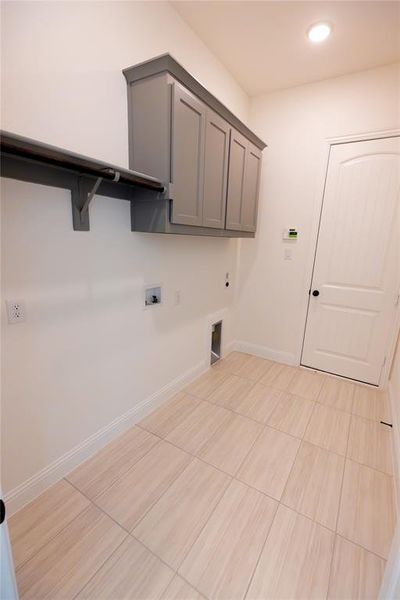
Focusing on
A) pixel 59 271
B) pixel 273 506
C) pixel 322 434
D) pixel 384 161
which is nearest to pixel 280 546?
pixel 273 506

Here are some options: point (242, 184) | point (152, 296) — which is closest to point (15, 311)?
point (152, 296)

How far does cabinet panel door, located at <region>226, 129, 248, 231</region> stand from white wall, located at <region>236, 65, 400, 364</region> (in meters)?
0.67

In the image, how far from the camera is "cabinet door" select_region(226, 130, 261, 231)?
2.21 m

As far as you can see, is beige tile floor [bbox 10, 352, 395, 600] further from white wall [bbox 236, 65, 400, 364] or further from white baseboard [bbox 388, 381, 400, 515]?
white wall [bbox 236, 65, 400, 364]

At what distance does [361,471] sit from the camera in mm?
1713

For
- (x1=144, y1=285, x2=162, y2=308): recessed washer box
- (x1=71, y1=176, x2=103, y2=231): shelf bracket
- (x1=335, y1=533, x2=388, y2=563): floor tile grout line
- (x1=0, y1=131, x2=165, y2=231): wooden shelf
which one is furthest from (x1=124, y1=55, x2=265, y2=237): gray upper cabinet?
(x1=335, y1=533, x2=388, y2=563): floor tile grout line

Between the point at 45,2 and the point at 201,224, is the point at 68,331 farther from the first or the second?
the point at 45,2

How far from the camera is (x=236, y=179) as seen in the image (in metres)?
2.29

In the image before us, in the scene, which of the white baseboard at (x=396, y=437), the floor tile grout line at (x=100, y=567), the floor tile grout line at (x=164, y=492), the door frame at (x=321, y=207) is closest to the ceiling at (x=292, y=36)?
the door frame at (x=321, y=207)

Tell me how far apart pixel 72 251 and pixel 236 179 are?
1.54 meters

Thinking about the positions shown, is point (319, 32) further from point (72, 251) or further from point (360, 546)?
point (360, 546)

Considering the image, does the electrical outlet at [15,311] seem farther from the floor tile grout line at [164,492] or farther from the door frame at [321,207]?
the door frame at [321,207]

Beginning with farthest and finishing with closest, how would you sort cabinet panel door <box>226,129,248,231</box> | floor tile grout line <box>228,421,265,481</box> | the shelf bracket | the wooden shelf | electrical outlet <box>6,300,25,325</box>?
1. cabinet panel door <box>226,129,248,231</box>
2. floor tile grout line <box>228,421,265,481</box>
3. the shelf bracket
4. electrical outlet <box>6,300,25,325</box>
5. the wooden shelf

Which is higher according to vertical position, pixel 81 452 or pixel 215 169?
pixel 215 169
